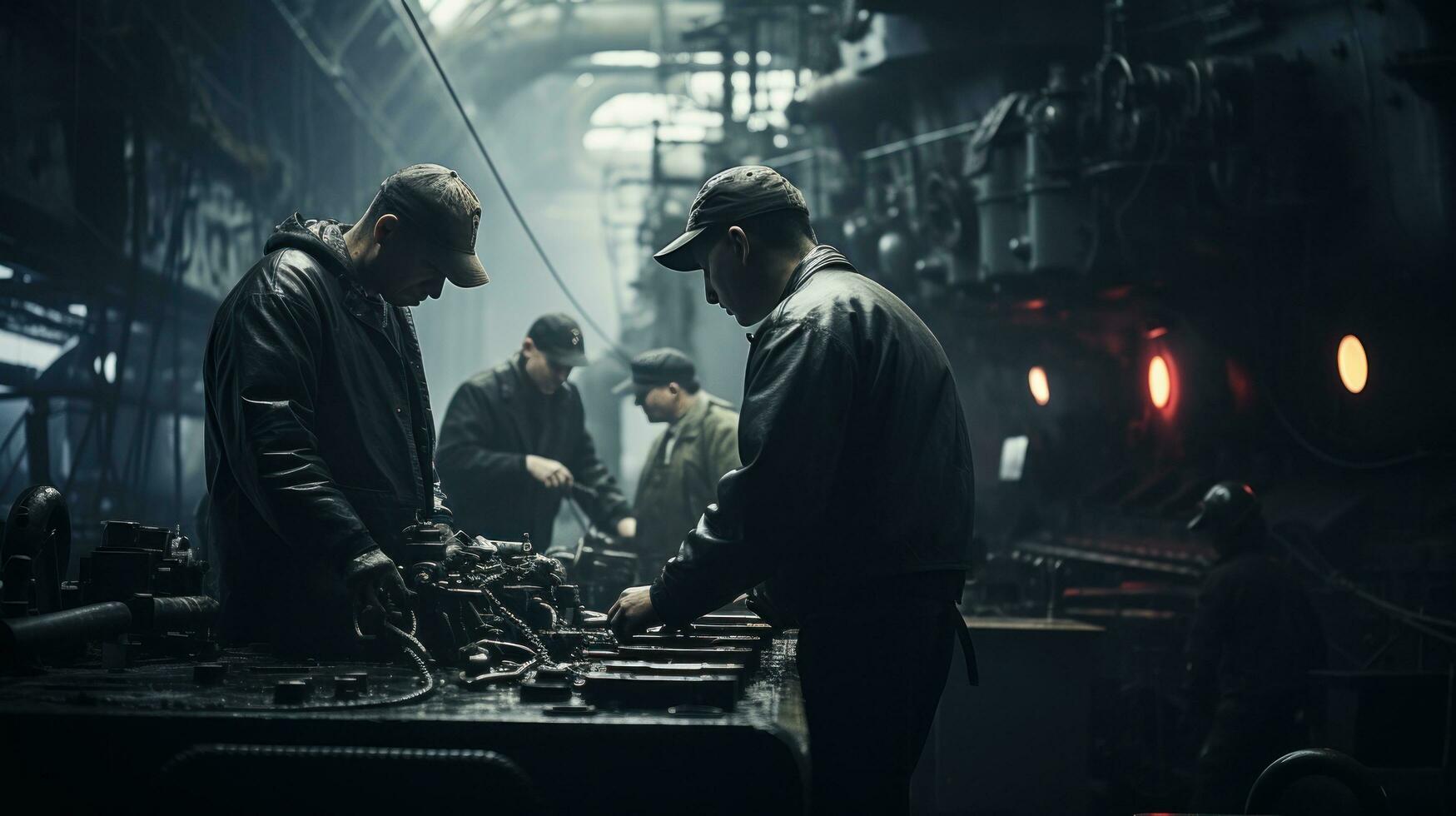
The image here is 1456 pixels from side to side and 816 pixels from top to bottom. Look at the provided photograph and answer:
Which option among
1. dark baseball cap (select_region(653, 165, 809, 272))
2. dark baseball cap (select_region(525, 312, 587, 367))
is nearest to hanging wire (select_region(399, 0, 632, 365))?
dark baseball cap (select_region(525, 312, 587, 367))

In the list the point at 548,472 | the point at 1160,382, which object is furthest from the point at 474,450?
the point at 1160,382

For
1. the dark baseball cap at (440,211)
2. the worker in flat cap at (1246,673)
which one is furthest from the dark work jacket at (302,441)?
the worker in flat cap at (1246,673)

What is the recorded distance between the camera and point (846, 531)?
3105 millimetres

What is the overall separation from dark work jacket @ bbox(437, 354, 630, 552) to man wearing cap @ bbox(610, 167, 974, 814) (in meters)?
4.00

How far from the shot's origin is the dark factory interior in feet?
8.87

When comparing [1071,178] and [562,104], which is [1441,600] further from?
[562,104]

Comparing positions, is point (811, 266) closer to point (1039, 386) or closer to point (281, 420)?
point (281, 420)

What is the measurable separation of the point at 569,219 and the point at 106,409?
20724mm

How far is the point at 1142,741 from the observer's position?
7445 millimetres

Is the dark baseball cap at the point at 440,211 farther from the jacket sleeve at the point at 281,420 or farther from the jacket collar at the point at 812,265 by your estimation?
the jacket collar at the point at 812,265

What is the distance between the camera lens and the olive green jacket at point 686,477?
834cm

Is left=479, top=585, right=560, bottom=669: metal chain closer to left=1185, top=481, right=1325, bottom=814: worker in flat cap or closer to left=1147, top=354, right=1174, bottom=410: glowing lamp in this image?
left=1185, top=481, right=1325, bottom=814: worker in flat cap

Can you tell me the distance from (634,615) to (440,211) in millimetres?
1356

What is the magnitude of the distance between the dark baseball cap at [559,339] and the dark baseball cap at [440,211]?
3.33m
